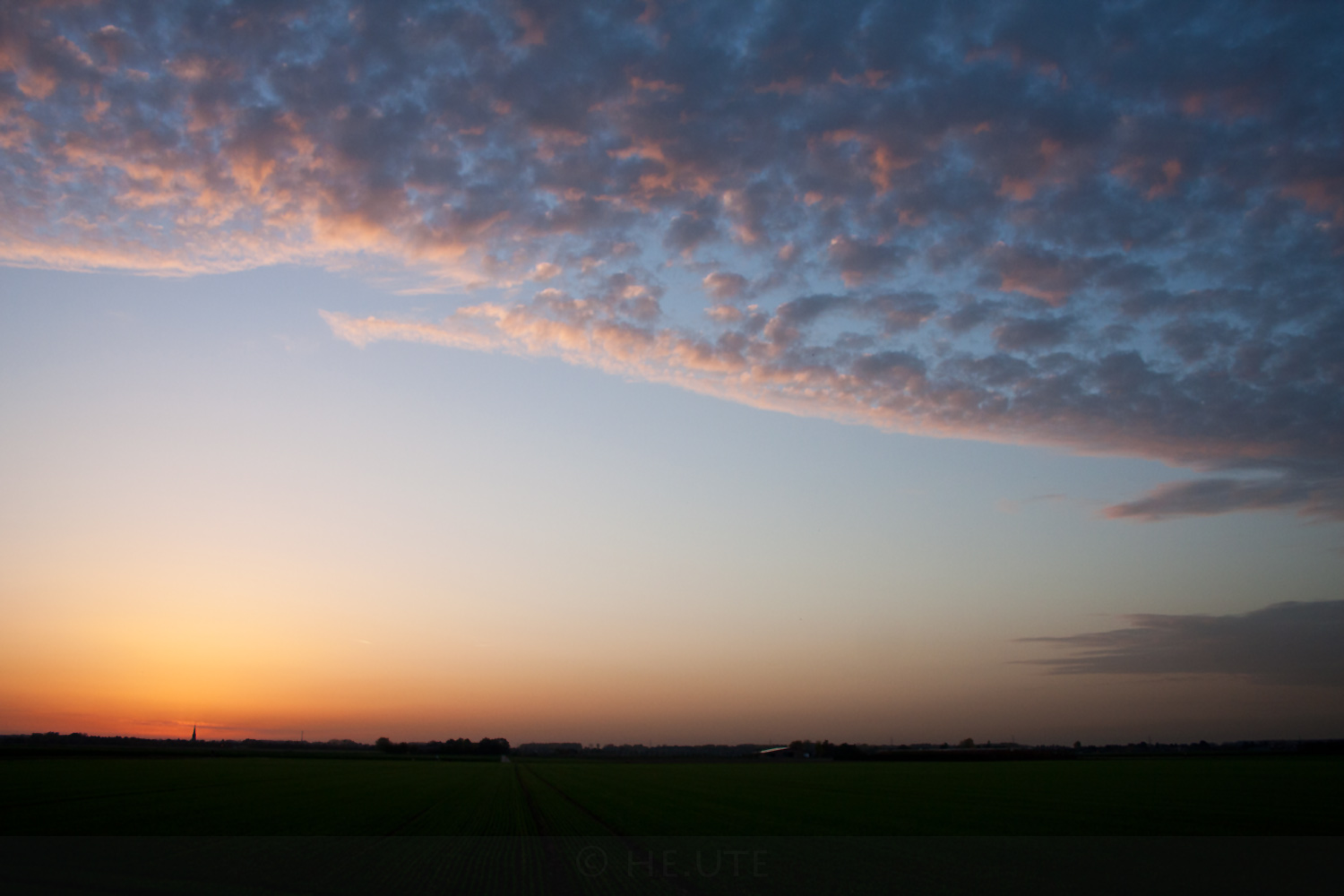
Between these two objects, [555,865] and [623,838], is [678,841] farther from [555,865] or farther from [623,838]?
[555,865]

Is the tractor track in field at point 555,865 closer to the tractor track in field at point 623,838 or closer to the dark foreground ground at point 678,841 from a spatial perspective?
the dark foreground ground at point 678,841

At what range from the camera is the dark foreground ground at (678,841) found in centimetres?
1473

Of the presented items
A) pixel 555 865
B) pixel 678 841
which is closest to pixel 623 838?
pixel 678 841

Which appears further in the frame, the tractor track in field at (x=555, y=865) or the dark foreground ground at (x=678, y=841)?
the dark foreground ground at (x=678, y=841)

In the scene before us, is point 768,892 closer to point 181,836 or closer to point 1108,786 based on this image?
point 181,836

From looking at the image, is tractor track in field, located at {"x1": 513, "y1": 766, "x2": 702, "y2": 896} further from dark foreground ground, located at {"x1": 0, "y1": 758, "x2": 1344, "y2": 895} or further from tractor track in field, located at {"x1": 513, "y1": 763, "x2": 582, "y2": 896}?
tractor track in field, located at {"x1": 513, "y1": 763, "x2": 582, "y2": 896}

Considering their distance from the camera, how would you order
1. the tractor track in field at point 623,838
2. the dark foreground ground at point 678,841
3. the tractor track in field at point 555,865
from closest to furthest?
the tractor track in field at point 623,838 < the tractor track in field at point 555,865 < the dark foreground ground at point 678,841

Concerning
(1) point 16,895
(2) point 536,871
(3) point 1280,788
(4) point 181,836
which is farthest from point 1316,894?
(3) point 1280,788

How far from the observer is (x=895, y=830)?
22.7 m

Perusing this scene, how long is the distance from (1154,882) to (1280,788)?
97.5 feet

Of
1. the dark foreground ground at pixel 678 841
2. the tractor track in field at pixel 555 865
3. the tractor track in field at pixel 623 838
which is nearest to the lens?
the tractor track in field at pixel 623 838

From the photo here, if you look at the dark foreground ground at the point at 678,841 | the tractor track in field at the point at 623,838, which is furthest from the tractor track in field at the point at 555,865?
the tractor track in field at the point at 623,838

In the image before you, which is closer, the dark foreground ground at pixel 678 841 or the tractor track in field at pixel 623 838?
the tractor track in field at pixel 623 838

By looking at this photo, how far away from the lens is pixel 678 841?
20.4 metres
